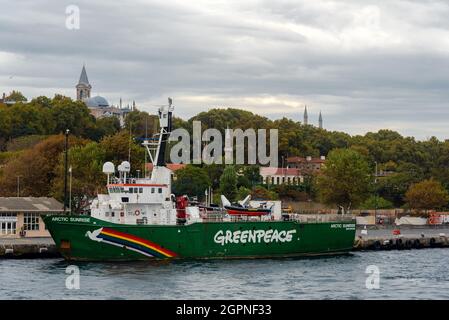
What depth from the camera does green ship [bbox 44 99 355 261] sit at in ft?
213

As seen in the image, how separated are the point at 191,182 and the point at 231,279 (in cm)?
6284

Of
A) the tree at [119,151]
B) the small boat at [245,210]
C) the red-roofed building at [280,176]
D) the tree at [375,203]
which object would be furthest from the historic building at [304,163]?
the small boat at [245,210]

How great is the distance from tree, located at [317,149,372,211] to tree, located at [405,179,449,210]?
12.5 meters

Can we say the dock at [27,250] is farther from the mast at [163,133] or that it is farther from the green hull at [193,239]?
the mast at [163,133]

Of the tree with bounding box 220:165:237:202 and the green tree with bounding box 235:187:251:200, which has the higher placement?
the tree with bounding box 220:165:237:202

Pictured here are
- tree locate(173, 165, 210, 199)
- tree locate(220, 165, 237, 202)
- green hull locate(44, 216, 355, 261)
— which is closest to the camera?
green hull locate(44, 216, 355, 261)

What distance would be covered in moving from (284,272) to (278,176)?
84.6 metres

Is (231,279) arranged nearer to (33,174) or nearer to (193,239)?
(193,239)

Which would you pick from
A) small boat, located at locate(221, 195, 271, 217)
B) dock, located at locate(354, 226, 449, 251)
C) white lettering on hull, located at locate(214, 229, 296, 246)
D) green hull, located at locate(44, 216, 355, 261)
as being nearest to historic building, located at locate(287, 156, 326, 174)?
dock, located at locate(354, 226, 449, 251)

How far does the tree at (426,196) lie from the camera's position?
128 m

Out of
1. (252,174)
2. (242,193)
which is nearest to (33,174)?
(242,193)

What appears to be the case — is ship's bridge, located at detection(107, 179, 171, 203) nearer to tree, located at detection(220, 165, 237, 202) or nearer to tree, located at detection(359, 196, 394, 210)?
tree, located at detection(220, 165, 237, 202)

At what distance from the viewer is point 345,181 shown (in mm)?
116500
